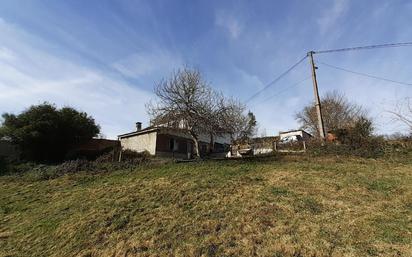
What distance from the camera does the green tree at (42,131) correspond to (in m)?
21.9

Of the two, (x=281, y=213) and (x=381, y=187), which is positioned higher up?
(x=381, y=187)

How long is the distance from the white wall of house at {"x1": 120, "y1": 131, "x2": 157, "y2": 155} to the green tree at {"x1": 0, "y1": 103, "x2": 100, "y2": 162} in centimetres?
606


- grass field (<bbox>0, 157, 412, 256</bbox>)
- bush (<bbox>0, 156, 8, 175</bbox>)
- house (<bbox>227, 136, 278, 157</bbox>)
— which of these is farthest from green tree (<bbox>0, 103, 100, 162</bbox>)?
house (<bbox>227, 136, 278, 157</bbox>)

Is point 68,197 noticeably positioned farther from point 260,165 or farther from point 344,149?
point 344,149

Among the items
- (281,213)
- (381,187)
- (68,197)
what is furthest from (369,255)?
(68,197)

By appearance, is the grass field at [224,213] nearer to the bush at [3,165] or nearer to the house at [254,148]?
the bush at [3,165]

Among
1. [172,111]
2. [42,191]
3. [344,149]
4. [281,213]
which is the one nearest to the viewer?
[281,213]

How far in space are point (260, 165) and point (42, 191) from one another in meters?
10.0

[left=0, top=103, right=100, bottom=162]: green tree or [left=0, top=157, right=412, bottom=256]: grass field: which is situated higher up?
[left=0, top=103, right=100, bottom=162]: green tree

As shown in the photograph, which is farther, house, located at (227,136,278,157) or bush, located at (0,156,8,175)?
house, located at (227,136,278,157)

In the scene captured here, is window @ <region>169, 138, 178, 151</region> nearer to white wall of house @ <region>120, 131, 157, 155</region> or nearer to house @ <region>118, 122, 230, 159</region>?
house @ <region>118, 122, 230, 159</region>

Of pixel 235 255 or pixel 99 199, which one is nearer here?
pixel 235 255

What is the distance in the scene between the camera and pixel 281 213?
7762 mm

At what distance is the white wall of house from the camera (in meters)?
27.5
